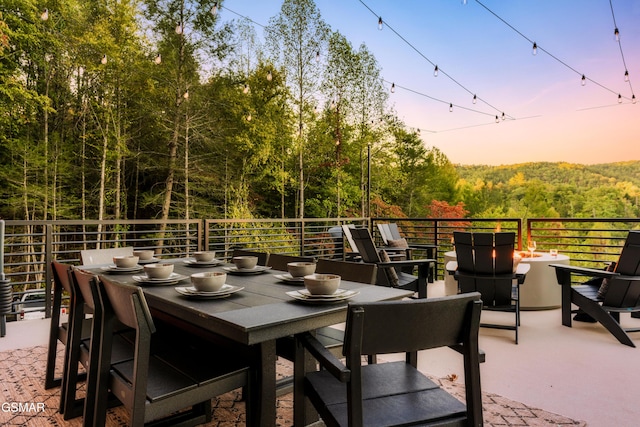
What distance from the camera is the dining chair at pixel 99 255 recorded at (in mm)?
3137

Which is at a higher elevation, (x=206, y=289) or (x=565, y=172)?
(x=565, y=172)

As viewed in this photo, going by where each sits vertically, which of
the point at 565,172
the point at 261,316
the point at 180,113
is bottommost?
the point at 261,316

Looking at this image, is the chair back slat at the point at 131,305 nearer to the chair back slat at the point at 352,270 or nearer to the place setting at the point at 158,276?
the place setting at the point at 158,276

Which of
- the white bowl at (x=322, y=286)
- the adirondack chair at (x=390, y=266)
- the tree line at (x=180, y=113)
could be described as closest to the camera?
the white bowl at (x=322, y=286)

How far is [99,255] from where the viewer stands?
10.6 ft

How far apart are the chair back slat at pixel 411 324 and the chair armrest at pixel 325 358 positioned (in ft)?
0.26

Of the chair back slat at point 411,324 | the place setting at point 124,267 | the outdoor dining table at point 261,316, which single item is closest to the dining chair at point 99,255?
the place setting at point 124,267

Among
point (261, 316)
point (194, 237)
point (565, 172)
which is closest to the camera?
point (261, 316)

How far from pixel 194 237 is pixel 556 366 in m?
4.03

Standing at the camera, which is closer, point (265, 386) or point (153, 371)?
point (265, 386)

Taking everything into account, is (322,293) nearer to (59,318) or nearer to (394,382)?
(394,382)

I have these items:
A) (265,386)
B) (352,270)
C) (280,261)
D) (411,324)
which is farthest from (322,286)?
(280,261)

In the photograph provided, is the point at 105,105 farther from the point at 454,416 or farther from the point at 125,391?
the point at 454,416

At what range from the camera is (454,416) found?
52.4 inches
